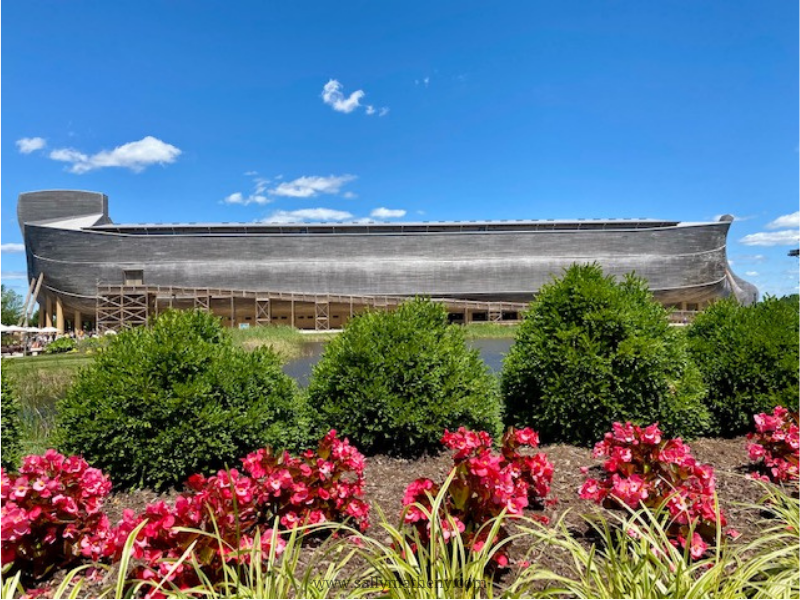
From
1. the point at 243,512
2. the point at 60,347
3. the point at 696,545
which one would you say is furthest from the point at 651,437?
the point at 60,347

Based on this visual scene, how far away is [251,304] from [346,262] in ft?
36.1

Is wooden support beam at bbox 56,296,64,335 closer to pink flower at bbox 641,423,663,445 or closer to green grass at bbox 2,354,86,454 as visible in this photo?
green grass at bbox 2,354,86,454

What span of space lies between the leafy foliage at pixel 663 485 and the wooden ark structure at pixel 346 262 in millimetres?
46594

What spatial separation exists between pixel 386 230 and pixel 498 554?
185ft

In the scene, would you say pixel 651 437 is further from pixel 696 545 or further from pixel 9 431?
pixel 9 431

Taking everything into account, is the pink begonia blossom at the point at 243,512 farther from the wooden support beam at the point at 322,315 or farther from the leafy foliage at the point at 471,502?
the wooden support beam at the point at 322,315

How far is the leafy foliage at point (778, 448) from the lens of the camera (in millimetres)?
4395

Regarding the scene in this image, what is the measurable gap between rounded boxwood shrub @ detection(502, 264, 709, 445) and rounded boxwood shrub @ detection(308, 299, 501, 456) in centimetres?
64

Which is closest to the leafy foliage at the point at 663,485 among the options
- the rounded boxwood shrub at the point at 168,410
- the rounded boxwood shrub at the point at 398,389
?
the rounded boxwood shrub at the point at 398,389

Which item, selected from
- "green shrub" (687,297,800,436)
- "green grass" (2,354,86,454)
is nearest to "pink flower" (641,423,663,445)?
"green shrub" (687,297,800,436)

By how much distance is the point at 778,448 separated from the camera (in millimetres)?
4566

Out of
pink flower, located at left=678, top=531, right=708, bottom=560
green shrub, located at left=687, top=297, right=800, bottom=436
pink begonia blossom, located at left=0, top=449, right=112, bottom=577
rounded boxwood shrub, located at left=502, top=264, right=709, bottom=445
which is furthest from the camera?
green shrub, located at left=687, top=297, right=800, bottom=436

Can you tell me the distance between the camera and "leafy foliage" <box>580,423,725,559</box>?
3.13 metres

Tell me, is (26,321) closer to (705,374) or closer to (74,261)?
(74,261)
